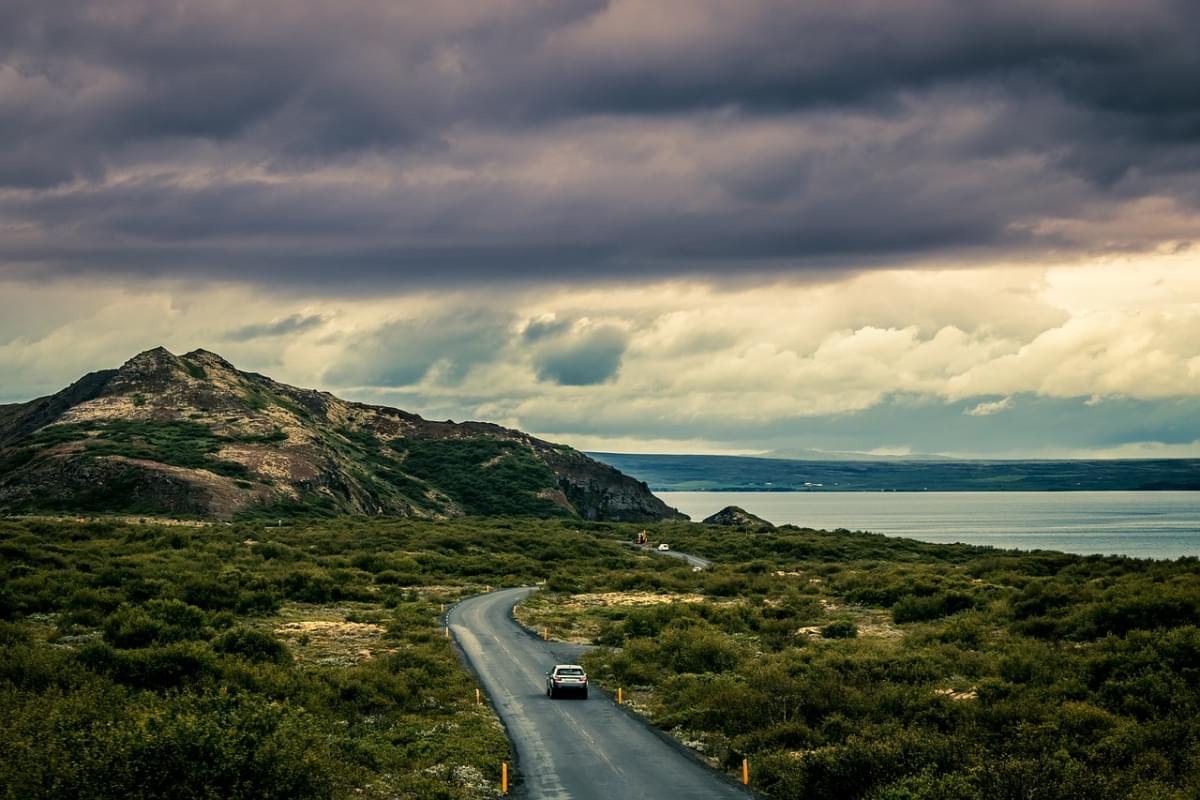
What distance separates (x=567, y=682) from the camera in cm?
4038

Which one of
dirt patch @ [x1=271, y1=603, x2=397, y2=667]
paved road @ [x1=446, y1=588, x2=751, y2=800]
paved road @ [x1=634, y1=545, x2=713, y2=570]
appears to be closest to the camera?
paved road @ [x1=446, y1=588, x2=751, y2=800]

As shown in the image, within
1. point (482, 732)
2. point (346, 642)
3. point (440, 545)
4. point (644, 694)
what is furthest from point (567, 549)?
point (482, 732)

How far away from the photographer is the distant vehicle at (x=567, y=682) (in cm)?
4038

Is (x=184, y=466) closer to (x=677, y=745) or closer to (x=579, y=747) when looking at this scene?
A: (x=579, y=747)

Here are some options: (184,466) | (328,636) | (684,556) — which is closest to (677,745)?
(328,636)

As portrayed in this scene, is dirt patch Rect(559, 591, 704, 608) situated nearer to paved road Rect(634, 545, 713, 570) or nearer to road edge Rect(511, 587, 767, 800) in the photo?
paved road Rect(634, 545, 713, 570)

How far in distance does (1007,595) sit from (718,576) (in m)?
32.8

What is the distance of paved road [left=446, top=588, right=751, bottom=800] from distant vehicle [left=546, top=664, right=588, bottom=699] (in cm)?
36

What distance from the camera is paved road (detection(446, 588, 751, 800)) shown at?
2600cm

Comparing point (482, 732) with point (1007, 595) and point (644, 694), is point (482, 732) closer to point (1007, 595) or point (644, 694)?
point (644, 694)

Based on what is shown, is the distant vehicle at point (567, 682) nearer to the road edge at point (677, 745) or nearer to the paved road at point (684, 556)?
the road edge at point (677, 745)

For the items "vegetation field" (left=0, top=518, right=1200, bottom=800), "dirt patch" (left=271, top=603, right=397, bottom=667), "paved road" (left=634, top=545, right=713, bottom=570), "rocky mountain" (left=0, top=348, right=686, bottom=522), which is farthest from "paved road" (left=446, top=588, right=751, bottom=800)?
"rocky mountain" (left=0, top=348, right=686, bottom=522)

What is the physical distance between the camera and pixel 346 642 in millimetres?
51781

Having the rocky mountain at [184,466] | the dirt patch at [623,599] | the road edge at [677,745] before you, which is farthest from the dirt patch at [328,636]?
the rocky mountain at [184,466]
